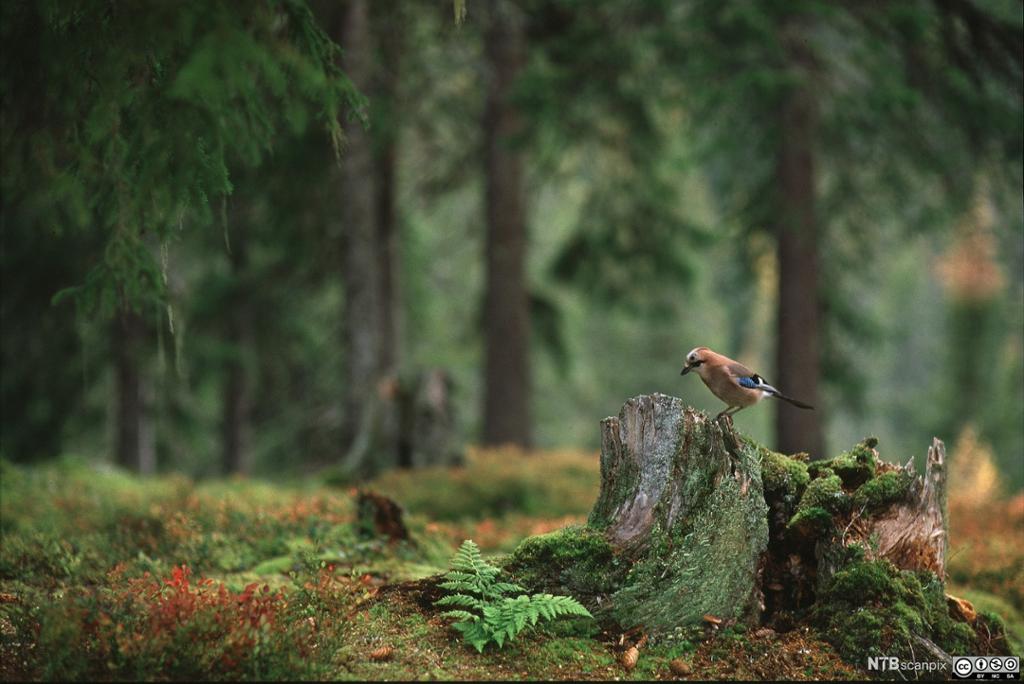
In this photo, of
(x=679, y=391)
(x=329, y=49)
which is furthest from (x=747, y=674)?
(x=679, y=391)

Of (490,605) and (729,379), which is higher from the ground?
(729,379)

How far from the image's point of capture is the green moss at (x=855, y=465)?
217 inches

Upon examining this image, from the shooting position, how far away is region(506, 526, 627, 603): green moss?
16.1ft

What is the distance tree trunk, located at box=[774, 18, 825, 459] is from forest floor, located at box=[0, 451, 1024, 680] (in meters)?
2.43

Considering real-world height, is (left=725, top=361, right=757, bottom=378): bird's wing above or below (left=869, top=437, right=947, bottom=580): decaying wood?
above

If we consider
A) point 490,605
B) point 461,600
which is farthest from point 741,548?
point 461,600

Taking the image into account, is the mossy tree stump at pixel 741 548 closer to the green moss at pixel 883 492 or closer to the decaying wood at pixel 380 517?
the green moss at pixel 883 492

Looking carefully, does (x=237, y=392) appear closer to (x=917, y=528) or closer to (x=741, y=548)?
(x=741, y=548)

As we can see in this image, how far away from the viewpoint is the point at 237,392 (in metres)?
18.7

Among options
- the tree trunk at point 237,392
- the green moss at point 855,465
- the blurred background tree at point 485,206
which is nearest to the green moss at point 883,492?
the green moss at point 855,465

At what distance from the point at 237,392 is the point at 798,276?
13395mm

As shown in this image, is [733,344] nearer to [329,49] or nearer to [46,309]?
[46,309]

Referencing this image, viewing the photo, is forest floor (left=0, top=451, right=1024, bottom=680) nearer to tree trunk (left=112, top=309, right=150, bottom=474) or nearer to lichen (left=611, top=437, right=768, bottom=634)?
lichen (left=611, top=437, right=768, bottom=634)

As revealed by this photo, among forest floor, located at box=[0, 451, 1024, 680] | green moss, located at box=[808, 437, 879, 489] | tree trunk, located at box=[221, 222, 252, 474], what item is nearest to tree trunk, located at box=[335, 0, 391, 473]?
forest floor, located at box=[0, 451, 1024, 680]
